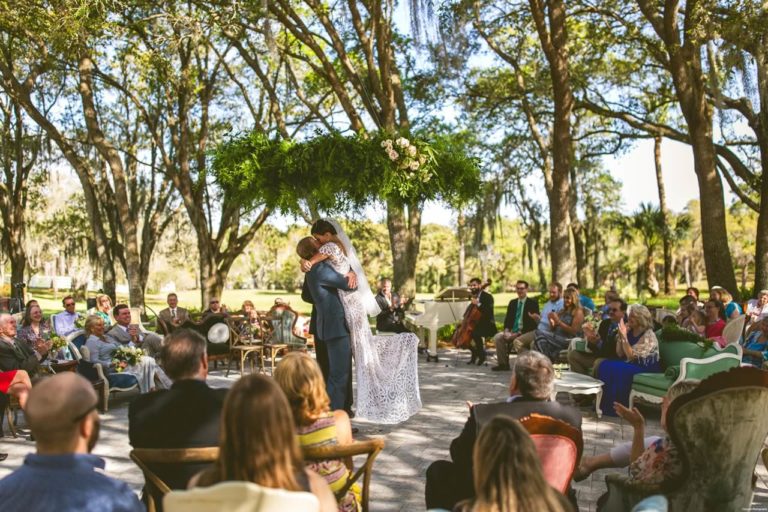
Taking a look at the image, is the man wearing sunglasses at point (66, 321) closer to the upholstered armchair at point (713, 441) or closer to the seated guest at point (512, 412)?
the seated guest at point (512, 412)

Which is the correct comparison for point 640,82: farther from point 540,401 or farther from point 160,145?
point 540,401

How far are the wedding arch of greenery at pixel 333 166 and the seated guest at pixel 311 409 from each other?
4.16 meters

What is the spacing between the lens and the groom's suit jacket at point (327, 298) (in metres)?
7.15

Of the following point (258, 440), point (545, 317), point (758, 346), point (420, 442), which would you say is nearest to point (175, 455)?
point (258, 440)

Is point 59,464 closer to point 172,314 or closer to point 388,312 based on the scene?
point 388,312

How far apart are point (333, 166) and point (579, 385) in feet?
11.9

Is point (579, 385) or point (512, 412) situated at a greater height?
point (512, 412)

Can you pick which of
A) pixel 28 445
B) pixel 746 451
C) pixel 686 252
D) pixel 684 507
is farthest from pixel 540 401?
pixel 686 252

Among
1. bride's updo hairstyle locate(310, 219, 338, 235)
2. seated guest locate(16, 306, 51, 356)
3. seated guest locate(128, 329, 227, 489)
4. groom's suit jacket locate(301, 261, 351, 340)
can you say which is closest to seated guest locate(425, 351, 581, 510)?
seated guest locate(128, 329, 227, 489)

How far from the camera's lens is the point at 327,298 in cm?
720

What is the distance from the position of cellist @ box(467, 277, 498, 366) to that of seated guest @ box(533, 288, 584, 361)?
2085mm

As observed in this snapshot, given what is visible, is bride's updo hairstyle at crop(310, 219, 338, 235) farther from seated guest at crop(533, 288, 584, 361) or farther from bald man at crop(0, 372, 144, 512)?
bald man at crop(0, 372, 144, 512)

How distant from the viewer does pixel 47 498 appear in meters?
2.32

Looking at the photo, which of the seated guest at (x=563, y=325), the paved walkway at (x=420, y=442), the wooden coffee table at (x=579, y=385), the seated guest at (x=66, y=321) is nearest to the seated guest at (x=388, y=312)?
the paved walkway at (x=420, y=442)
